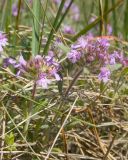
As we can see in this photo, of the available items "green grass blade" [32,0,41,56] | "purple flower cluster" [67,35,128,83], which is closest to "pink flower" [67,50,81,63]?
"purple flower cluster" [67,35,128,83]

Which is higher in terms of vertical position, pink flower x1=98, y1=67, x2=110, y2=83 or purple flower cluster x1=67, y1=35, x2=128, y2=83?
purple flower cluster x1=67, y1=35, x2=128, y2=83

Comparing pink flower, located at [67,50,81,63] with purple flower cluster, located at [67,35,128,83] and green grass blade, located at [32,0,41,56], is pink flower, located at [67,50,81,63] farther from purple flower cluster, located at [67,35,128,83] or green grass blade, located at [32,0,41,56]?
green grass blade, located at [32,0,41,56]

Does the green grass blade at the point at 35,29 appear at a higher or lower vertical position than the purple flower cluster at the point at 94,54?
higher

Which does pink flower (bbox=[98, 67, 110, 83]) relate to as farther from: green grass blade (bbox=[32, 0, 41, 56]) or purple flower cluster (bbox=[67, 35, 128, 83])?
green grass blade (bbox=[32, 0, 41, 56])

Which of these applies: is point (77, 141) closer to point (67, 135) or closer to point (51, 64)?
point (67, 135)

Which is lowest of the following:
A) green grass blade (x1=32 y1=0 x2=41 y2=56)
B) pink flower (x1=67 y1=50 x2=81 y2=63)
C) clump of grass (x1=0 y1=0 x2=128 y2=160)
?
clump of grass (x1=0 y1=0 x2=128 y2=160)

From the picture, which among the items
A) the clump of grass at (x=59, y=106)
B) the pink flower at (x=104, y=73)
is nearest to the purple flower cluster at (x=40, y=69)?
the clump of grass at (x=59, y=106)

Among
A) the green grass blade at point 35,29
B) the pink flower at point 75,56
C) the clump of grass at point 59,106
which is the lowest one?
the clump of grass at point 59,106

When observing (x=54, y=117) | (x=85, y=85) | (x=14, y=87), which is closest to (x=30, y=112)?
(x=54, y=117)

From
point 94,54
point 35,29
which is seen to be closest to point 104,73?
point 94,54

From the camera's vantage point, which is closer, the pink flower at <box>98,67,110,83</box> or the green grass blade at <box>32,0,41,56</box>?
the pink flower at <box>98,67,110,83</box>

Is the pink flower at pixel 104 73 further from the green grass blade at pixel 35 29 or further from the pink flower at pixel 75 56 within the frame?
the green grass blade at pixel 35 29
